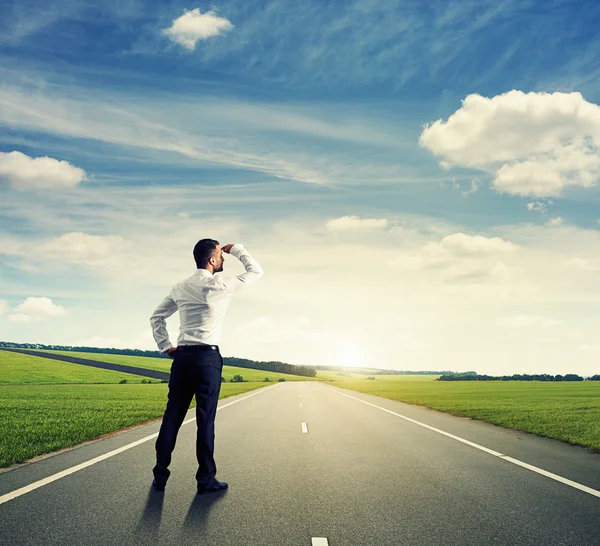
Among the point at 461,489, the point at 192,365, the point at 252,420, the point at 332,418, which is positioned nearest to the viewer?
the point at 192,365


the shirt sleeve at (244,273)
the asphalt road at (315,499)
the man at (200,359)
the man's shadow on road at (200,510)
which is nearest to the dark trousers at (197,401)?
the man at (200,359)

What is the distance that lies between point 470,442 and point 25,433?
9043mm

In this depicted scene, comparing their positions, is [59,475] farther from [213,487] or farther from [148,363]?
[148,363]

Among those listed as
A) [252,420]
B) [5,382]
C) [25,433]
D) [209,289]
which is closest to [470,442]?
[252,420]

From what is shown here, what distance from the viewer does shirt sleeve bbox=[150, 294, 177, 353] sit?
5.79 meters

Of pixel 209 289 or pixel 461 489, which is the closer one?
pixel 209 289

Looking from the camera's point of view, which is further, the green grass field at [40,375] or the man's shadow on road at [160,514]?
the green grass field at [40,375]

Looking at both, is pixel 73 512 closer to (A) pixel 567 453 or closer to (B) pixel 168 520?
(B) pixel 168 520

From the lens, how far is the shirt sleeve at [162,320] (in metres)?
5.79

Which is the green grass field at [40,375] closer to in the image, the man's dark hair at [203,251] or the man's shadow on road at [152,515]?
the man's shadow on road at [152,515]

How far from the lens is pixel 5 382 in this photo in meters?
45.0

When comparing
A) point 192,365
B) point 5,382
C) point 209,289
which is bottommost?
point 5,382

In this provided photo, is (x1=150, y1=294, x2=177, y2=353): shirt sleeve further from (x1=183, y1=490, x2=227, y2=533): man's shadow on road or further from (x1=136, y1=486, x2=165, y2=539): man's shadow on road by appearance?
(x1=183, y1=490, x2=227, y2=533): man's shadow on road

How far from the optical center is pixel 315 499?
546cm
